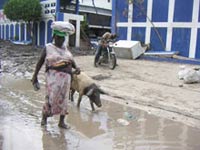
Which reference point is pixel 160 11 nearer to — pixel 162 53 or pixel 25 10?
pixel 162 53

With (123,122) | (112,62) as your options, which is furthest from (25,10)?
(123,122)

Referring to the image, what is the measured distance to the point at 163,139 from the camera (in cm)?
530

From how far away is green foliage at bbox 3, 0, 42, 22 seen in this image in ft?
93.9

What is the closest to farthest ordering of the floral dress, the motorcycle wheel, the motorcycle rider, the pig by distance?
the floral dress → the pig → the motorcycle wheel → the motorcycle rider

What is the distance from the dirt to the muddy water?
0.57 meters

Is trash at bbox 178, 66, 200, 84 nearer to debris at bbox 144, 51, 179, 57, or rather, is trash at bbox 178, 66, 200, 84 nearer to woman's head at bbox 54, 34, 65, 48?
woman's head at bbox 54, 34, 65, 48

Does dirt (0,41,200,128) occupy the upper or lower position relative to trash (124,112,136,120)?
upper

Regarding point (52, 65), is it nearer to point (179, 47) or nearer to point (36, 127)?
point (36, 127)

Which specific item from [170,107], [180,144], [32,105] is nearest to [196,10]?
[170,107]

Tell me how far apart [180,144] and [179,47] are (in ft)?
42.4

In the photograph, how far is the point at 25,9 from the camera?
93.6 ft

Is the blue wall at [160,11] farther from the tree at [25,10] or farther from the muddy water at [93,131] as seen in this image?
the tree at [25,10]

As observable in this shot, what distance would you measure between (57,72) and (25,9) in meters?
24.4

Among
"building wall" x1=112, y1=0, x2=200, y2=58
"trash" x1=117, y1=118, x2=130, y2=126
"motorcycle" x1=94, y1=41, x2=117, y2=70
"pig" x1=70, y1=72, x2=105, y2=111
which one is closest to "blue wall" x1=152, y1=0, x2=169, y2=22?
"building wall" x1=112, y1=0, x2=200, y2=58
